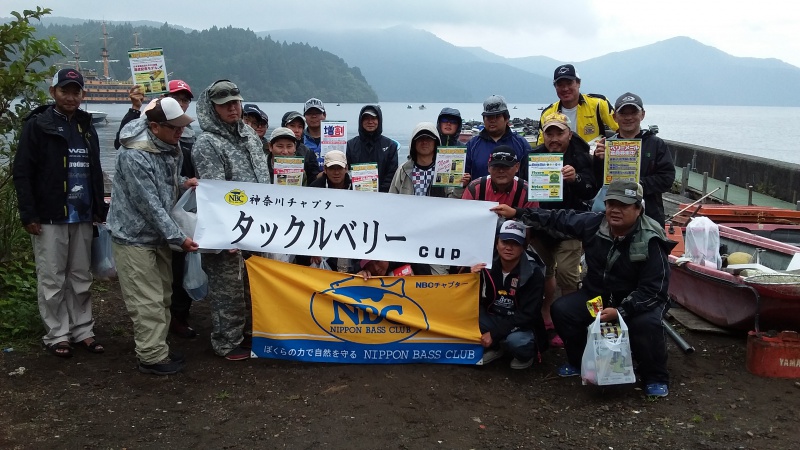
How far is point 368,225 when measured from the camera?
5281 millimetres

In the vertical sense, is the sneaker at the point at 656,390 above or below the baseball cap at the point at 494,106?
below

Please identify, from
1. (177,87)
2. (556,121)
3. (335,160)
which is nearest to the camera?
(556,121)

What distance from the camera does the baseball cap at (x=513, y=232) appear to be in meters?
5.13

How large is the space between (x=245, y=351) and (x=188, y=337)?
850 millimetres

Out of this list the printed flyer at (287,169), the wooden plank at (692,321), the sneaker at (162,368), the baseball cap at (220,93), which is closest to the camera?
the baseball cap at (220,93)

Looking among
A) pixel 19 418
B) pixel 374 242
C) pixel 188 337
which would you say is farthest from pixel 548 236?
pixel 19 418

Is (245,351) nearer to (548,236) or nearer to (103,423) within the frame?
(103,423)

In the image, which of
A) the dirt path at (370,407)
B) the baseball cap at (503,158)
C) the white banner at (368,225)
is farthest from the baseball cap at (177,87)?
the baseball cap at (503,158)

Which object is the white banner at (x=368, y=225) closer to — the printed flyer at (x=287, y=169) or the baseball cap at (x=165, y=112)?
the printed flyer at (x=287, y=169)

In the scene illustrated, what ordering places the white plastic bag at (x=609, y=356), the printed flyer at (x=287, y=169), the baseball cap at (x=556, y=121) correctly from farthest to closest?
the printed flyer at (x=287, y=169), the baseball cap at (x=556, y=121), the white plastic bag at (x=609, y=356)

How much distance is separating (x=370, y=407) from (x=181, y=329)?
91.4 inches

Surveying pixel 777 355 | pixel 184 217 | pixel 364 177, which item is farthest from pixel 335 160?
pixel 777 355

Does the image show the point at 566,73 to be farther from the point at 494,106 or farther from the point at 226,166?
the point at 226,166

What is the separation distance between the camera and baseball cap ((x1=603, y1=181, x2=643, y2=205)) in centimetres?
464
